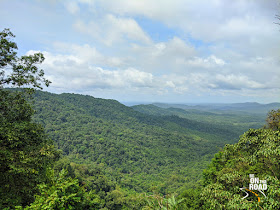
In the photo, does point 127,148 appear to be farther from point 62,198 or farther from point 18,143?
point 62,198

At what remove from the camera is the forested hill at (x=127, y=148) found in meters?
67.0

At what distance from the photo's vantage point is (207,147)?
109062 millimetres

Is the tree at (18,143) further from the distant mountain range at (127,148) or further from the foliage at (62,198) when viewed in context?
the distant mountain range at (127,148)

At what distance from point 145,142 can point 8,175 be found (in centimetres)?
10359

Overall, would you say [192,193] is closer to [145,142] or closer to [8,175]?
[8,175]

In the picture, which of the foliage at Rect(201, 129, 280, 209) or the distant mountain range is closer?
the foliage at Rect(201, 129, 280, 209)

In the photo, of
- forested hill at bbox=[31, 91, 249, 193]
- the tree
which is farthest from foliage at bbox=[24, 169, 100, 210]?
forested hill at bbox=[31, 91, 249, 193]

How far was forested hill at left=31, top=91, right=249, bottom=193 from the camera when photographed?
6700 cm

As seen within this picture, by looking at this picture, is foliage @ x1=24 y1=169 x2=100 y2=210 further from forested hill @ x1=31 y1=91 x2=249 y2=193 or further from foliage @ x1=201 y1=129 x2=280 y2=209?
forested hill @ x1=31 y1=91 x2=249 y2=193

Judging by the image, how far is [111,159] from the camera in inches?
3150

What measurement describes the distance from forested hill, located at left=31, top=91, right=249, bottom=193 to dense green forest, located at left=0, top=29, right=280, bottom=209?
1.69 feet

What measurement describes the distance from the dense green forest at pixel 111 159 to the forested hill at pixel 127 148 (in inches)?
20.3

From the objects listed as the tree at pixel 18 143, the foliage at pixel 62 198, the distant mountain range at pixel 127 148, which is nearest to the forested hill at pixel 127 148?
the distant mountain range at pixel 127 148

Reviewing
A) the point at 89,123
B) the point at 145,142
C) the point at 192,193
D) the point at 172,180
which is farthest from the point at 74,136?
the point at 192,193
